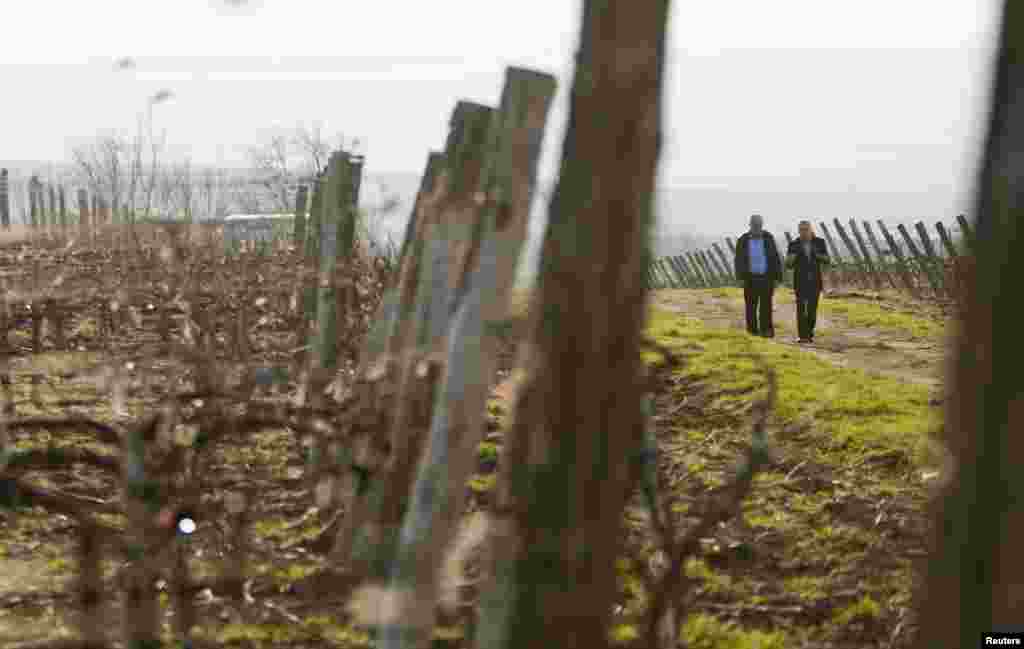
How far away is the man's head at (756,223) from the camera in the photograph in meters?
13.0

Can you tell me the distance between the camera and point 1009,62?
2045mm

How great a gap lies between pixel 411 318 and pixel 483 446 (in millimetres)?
2645

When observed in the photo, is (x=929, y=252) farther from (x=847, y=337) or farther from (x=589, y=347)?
(x=589, y=347)

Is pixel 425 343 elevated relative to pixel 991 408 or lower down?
lower down

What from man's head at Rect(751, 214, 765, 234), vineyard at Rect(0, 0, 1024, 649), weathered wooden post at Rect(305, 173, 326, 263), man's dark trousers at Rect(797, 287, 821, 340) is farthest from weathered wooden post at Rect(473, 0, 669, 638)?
man's dark trousers at Rect(797, 287, 821, 340)

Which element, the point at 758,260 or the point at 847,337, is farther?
the point at 847,337

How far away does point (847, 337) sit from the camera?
14391mm

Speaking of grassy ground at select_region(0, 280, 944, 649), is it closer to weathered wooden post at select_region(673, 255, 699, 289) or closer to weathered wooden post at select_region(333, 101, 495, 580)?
weathered wooden post at select_region(333, 101, 495, 580)

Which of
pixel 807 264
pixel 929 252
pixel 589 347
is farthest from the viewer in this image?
pixel 929 252

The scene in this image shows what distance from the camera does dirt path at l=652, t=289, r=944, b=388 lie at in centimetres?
1160

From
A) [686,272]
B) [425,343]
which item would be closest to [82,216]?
[686,272]

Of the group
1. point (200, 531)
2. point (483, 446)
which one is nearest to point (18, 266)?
point (483, 446)

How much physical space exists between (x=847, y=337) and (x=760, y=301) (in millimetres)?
1051

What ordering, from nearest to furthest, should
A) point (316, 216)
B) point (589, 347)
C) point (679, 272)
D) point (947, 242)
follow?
1. point (589, 347)
2. point (316, 216)
3. point (947, 242)
4. point (679, 272)
